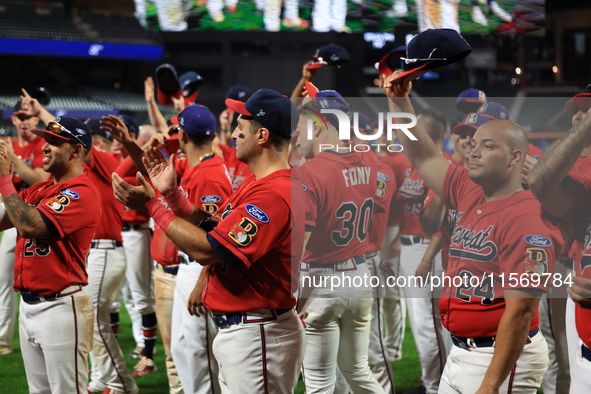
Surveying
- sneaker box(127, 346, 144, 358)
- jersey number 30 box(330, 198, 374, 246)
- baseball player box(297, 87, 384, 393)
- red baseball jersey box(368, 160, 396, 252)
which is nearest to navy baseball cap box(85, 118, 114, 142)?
sneaker box(127, 346, 144, 358)

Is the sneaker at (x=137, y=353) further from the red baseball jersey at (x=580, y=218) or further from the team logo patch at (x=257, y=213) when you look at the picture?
the red baseball jersey at (x=580, y=218)

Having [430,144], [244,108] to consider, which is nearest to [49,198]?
[244,108]

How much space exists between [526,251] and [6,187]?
104 inches

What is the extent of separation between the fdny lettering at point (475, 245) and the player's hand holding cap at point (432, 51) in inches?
29.4

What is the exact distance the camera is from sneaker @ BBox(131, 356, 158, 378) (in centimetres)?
540

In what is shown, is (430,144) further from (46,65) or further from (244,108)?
(46,65)

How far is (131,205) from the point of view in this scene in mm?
2748

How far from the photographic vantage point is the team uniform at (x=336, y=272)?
12.5 ft

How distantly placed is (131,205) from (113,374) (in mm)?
2327

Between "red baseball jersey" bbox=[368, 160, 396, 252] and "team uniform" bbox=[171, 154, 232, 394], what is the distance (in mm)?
1182

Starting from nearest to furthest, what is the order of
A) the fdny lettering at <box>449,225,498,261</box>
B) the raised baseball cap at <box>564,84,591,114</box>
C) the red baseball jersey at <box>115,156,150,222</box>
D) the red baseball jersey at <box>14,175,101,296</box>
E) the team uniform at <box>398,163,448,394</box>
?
the fdny lettering at <box>449,225,498,261</box>, the raised baseball cap at <box>564,84,591,114</box>, the red baseball jersey at <box>14,175,101,296</box>, the team uniform at <box>398,163,448,394</box>, the red baseball jersey at <box>115,156,150,222</box>

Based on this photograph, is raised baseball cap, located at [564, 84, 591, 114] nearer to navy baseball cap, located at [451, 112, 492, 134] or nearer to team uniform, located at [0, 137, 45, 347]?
navy baseball cap, located at [451, 112, 492, 134]

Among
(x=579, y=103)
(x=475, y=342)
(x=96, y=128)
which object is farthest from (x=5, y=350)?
(x=579, y=103)

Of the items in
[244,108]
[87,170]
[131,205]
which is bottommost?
[87,170]
